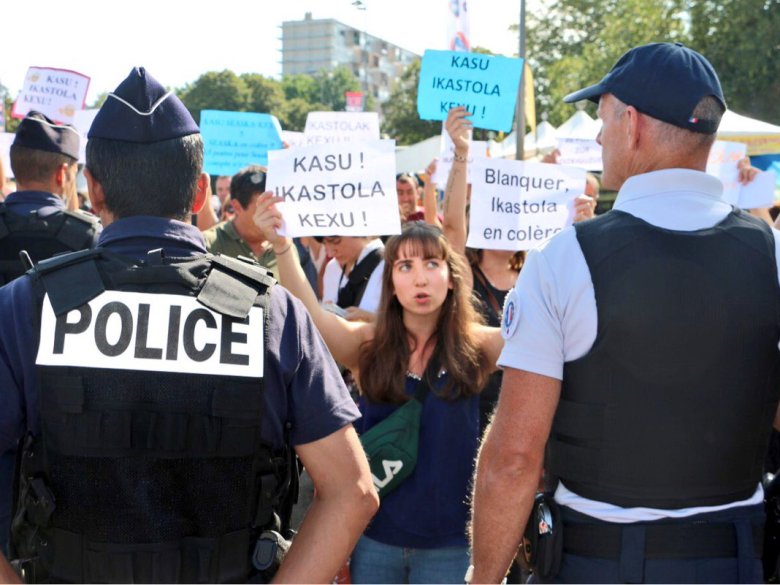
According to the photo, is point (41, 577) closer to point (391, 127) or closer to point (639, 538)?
point (639, 538)

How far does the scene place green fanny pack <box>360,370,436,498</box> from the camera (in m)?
3.64

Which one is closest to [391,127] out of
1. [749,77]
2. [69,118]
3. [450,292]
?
[749,77]

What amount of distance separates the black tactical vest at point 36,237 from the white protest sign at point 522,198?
7.52 ft

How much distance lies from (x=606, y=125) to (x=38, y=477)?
173 centimetres

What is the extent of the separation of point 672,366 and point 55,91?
8567 millimetres

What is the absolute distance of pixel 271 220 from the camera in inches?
193

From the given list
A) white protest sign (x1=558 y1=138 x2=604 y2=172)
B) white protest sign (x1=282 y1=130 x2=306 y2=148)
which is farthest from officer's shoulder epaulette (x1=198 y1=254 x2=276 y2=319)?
white protest sign (x1=558 y1=138 x2=604 y2=172)

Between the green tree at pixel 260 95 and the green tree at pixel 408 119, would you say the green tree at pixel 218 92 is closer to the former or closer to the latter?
the green tree at pixel 260 95

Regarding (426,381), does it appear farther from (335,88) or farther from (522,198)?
(335,88)

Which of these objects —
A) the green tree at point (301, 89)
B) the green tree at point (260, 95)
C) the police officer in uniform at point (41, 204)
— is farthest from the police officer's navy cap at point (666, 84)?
the green tree at point (301, 89)

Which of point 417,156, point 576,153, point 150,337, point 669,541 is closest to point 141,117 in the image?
point 150,337

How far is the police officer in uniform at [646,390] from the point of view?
2438 mm

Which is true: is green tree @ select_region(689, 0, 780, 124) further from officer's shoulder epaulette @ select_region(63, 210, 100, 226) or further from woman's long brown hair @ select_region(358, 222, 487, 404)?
officer's shoulder epaulette @ select_region(63, 210, 100, 226)

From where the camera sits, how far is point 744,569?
2.43m
